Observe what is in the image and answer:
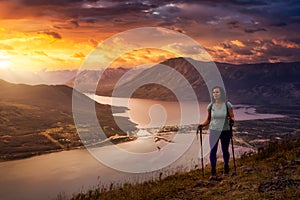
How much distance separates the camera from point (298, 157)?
51.2 feet

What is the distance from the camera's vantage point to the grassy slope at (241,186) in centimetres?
1135

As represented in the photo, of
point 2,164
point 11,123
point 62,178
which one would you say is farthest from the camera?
point 11,123

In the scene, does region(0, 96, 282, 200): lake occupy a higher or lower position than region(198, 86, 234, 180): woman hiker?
lower

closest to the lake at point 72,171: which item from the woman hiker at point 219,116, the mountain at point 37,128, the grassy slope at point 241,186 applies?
the mountain at point 37,128

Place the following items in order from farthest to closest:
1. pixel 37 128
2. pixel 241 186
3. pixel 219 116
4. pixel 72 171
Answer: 1. pixel 37 128
2. pixel 72 171
3. pixel 219 116
4. pixel 241 186

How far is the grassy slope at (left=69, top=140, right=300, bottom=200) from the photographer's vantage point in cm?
1135

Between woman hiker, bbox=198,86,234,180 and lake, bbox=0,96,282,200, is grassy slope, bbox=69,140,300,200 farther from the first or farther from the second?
lake, bbox=0,96,282,200

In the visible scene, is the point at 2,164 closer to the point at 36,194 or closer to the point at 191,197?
the point at 36,194

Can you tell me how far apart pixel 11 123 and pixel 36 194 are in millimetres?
102701

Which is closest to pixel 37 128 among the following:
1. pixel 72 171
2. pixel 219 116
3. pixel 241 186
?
pixel 72 171

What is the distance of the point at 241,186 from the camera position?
12.5m

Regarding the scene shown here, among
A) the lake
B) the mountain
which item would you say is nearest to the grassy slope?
the lake

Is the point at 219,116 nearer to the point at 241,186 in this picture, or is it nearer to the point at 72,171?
the point at 241,186

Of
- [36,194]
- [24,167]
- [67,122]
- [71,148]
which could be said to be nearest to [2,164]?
[24,167]
